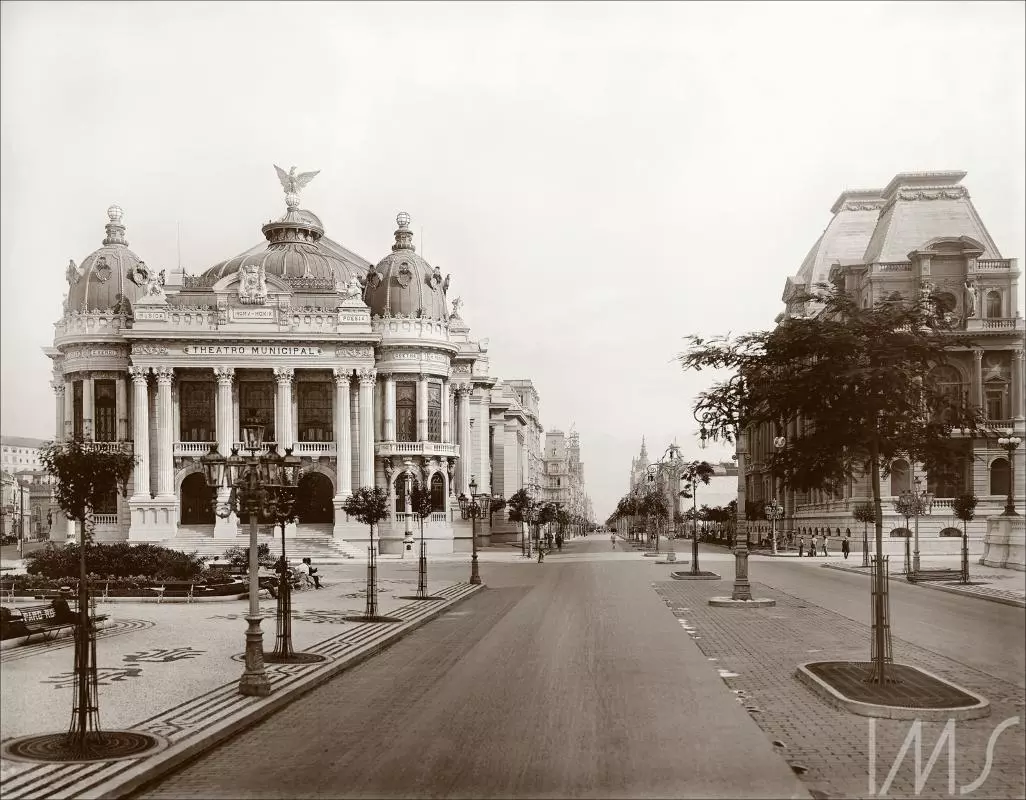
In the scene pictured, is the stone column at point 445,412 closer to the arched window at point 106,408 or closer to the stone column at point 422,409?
the stone column at point 422,409

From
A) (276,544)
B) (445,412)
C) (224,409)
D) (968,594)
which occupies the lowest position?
(276,544)

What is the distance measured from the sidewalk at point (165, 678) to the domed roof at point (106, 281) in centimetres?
5304

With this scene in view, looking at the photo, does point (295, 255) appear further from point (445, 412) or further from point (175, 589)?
point (175, 589)

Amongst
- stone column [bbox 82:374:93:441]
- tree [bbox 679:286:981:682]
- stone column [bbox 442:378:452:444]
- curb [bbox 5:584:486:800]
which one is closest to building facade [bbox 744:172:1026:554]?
stone column [bbox 442:378:452:444]

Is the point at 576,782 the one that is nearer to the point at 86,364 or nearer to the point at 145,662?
the point at 145,662

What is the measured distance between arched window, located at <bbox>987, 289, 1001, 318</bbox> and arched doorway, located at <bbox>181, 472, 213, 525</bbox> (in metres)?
56.3

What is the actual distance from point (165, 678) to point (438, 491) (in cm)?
6241

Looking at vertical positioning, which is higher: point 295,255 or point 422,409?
point 295,255

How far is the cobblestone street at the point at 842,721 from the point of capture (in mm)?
9789

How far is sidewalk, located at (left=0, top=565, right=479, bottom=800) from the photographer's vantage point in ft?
34.6

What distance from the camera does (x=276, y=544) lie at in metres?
66.9

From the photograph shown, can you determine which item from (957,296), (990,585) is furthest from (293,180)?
(990,585)

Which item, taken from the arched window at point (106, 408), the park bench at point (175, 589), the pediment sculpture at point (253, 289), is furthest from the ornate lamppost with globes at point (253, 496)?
the arched window at point (106, 408)

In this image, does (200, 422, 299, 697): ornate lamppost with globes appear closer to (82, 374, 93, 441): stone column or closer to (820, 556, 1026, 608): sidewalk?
(820, 556, 1026, 608): sidewalk
